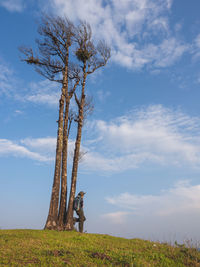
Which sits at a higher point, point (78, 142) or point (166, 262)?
point (78, 142)

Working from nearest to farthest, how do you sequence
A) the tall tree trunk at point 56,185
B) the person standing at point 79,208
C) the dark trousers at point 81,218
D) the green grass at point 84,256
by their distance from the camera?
the green grass at point 84,256, the tall tree trunk at point 56,185, the dark trousers at point 81,218, the person standing at point 79,208

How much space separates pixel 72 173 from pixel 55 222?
352 cm

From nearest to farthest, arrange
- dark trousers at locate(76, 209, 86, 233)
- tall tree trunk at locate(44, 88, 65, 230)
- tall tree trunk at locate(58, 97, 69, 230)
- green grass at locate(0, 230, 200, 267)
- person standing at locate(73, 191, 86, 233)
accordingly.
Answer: green grass at locate(0, 230, 200, 267)
tall tree trunk at locate(44, 88, 65, 230)
dark trousers at locate(76, 209, 86, 233)
person standing at locate(73, 191, 86, 233)
tall tree trunk at locate(58, 97, 69, 230)

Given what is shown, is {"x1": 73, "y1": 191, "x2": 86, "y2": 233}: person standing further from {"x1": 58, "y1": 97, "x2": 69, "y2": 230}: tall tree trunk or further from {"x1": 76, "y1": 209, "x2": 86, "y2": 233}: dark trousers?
{"x1": 58, "y1": 97, "x2": 69, "y2": 230}: tall tree trunk

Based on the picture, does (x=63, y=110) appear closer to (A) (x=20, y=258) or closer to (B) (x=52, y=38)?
(B) (x=52, y=38)

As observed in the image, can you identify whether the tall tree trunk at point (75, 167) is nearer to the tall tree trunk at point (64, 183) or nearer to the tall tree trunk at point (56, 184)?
the tall tree trunk at point (64, 183)

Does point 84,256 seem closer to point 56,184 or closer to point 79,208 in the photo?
point 79,208

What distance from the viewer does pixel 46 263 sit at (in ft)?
22.8

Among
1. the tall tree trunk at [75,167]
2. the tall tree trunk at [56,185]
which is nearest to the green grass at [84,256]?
the tall tree trunk at [56,185]

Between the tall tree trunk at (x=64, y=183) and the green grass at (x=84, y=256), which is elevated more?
the tall tree trunk at (x=64, y=183)

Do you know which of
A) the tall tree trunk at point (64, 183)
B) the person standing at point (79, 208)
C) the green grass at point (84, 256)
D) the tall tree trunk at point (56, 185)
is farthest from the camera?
the tall tree trunk at point (64, 183)

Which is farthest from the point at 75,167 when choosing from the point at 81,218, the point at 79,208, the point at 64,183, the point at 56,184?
the point at 81,218

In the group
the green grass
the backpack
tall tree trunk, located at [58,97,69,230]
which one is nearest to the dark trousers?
the backpack

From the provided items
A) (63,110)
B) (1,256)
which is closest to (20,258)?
(1,256)
